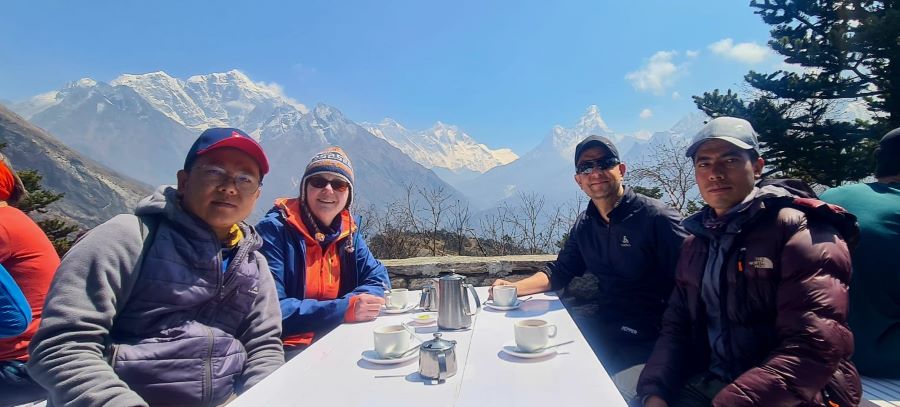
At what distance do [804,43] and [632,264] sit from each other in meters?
11.1

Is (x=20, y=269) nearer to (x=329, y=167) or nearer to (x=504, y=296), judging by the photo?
(x=329, y=167)

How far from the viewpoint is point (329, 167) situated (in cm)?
279

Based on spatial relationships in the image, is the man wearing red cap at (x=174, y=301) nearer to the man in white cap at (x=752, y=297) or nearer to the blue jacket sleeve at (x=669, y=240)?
the man in white cap at (x=752, y=297)

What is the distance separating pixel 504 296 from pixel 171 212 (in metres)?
1.64

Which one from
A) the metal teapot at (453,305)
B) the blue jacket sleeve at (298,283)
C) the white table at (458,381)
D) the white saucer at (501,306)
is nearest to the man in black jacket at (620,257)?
the white saucer at (501,306)

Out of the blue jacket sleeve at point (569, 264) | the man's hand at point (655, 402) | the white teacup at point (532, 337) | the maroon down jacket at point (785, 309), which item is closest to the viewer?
the maroon down jacket at point (785, 309)

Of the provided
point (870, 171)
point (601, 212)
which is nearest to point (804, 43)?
point (870, 171)

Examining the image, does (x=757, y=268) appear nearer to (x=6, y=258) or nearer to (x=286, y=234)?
(x=286, y=234)

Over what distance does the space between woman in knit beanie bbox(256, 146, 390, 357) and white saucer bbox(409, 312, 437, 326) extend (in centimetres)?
A: 21

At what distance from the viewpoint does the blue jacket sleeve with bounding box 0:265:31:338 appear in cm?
186

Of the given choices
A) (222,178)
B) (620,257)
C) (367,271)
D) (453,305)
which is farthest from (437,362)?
(620,257)

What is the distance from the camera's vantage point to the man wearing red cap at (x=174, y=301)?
1.42 m

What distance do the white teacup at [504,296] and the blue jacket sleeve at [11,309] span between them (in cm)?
215

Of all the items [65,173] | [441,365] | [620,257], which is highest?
[65,173]
